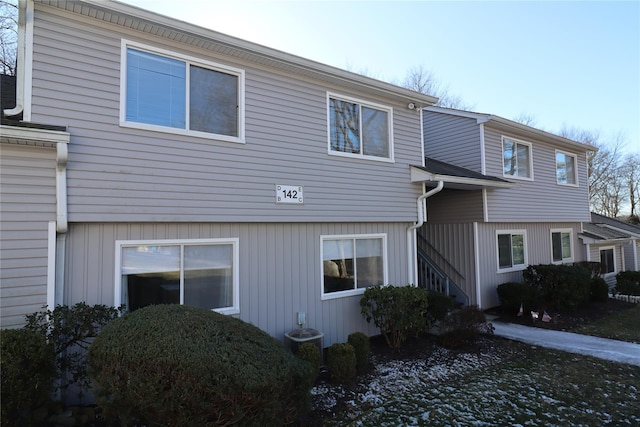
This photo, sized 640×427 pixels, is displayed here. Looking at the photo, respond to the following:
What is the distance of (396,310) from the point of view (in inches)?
264

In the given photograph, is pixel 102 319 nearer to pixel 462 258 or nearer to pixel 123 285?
pixel 123 285

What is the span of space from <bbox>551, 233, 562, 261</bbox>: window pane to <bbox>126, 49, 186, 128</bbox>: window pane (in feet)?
42.8

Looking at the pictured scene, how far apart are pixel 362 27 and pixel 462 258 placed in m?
7.19

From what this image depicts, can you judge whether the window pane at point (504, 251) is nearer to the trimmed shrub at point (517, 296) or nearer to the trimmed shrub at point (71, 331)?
the trimmed shrub at point (517, 296)

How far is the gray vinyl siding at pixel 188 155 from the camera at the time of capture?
15.1 ft

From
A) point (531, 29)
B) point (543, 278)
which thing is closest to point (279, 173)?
point (543, 278)

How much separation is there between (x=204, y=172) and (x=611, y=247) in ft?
58.6

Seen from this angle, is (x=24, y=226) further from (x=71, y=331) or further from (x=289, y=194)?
(x=289, y=194)

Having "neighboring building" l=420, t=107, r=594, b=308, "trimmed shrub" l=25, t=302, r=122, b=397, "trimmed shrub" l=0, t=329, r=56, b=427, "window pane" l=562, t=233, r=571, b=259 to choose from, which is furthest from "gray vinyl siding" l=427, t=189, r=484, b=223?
"trimmed shrub" l=0, t=329, r=56, b=427

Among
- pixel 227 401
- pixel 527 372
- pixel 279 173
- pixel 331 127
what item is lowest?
pixel 527 372

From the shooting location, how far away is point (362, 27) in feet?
33.7

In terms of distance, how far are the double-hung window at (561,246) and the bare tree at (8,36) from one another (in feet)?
61.9

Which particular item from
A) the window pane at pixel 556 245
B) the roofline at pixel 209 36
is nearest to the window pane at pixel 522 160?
the window pane at pixel 556 245

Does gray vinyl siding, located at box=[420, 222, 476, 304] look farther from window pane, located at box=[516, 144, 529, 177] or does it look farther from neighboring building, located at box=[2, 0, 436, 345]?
neighboring building, located at box=[2, 0, 436, 345]
